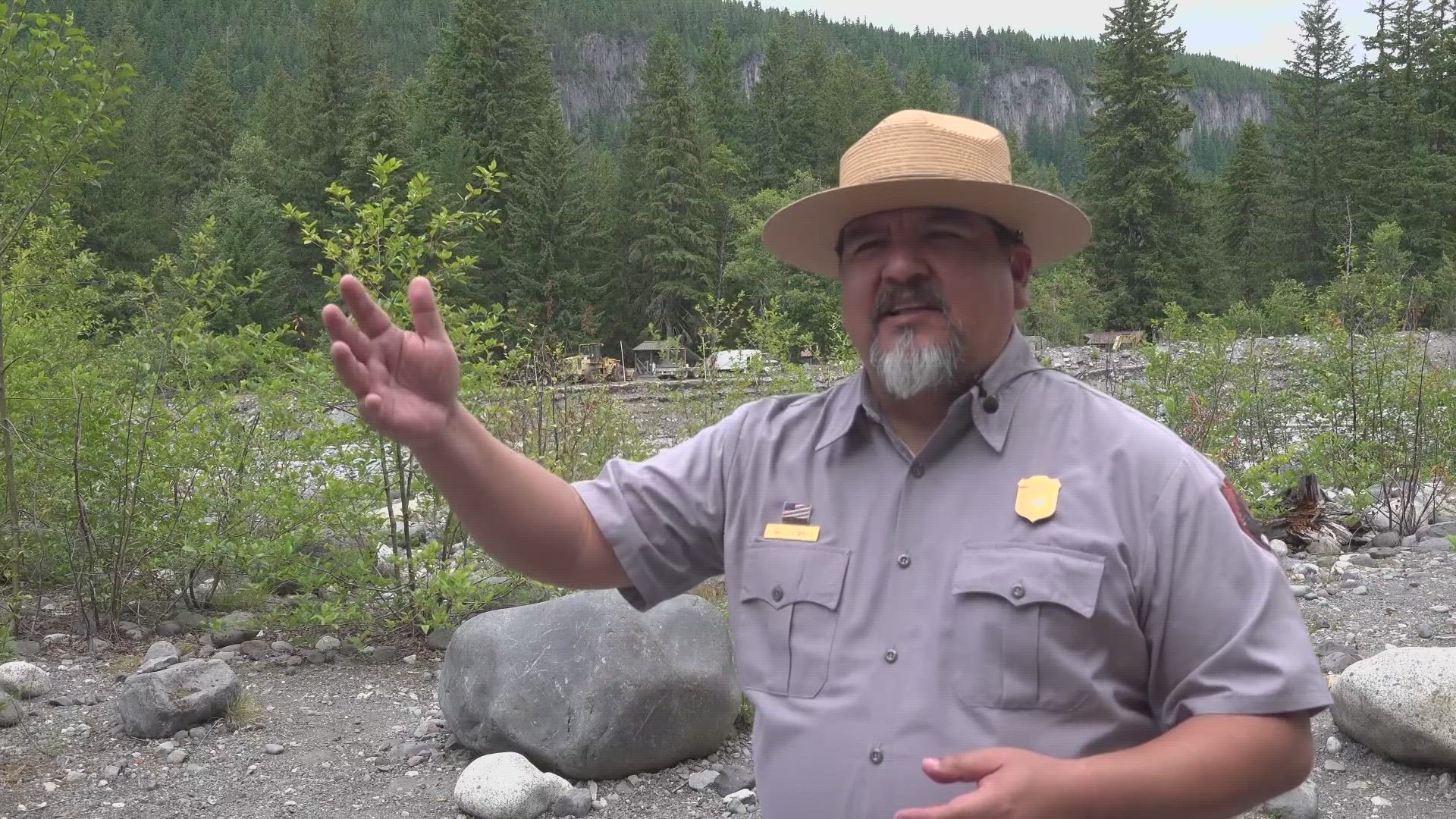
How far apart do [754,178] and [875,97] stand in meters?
8.31

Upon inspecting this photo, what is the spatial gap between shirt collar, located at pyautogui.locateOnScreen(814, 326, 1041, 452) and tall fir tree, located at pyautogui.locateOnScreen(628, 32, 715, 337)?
46.8 m

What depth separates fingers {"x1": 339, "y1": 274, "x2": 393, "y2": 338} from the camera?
1871mm

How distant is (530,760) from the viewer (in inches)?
198

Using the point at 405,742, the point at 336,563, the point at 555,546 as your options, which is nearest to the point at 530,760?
the point at 405,742

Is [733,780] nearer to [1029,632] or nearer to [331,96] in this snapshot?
[1029,632]

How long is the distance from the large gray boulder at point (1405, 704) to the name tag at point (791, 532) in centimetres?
355

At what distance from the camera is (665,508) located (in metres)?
2.32

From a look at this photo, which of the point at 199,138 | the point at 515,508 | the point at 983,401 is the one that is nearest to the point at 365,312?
the point at 515,508

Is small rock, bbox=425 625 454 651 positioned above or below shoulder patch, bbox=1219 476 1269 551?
below

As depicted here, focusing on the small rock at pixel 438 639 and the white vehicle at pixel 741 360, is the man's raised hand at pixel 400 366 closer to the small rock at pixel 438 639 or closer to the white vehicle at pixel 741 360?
the small rock at pixel 438 639

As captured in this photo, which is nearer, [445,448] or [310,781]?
[445,448]

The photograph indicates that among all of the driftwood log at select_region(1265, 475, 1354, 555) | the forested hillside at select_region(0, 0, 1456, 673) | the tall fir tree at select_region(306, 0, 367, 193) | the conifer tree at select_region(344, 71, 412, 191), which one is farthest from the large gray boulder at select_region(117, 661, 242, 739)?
the tall fir tree at select_region(306, 0, 367, 193)

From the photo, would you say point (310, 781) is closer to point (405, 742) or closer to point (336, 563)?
point (405, 742)

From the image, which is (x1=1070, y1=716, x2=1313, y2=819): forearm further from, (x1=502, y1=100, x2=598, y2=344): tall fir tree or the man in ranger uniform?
(x1=502, y1=100, x2=598, y2=344): tall fir tree
